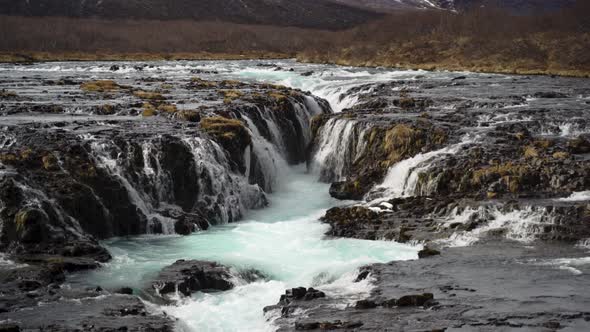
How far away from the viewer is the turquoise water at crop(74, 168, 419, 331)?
2247 cm

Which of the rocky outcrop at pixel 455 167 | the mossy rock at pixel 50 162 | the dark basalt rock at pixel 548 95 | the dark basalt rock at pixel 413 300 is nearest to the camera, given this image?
the dark basalt rock at pixel 413 300

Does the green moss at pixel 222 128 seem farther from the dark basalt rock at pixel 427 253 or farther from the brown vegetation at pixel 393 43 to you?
the brown vegetation at pixel 393 43

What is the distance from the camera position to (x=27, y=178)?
29812mm

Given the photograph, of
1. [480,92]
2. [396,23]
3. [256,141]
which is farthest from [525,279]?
[396,23]

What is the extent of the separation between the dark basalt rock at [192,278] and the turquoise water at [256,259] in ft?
1.31

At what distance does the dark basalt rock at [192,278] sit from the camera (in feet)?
77.4

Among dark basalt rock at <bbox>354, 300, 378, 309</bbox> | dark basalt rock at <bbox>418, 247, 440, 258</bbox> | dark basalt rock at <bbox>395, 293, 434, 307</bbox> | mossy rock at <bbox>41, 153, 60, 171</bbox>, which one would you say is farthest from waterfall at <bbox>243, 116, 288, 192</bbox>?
dark basalt rock at <bbox>395, 293, 434, 307</bbox>

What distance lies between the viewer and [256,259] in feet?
89.1

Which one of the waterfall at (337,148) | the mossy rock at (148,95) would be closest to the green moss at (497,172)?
the waterfall at (337,148)

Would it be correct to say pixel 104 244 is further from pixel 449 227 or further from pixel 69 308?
pixel 449 227

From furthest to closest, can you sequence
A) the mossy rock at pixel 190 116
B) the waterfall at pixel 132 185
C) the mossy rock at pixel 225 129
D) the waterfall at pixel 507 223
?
the mossy rock at pixel 190 116
the mossy rock at pixel 225 129
the waterfall at pixel 132 185
the waterfall at pixel 507 223

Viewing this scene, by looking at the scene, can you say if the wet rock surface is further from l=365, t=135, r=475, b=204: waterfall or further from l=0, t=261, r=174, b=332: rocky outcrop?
l=365, t=135, r=475, b=204: waterfall

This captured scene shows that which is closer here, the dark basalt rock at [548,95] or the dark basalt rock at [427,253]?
the dark basalt rock at [427,253]

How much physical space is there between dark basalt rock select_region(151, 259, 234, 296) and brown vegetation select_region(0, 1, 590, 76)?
64320 mm
